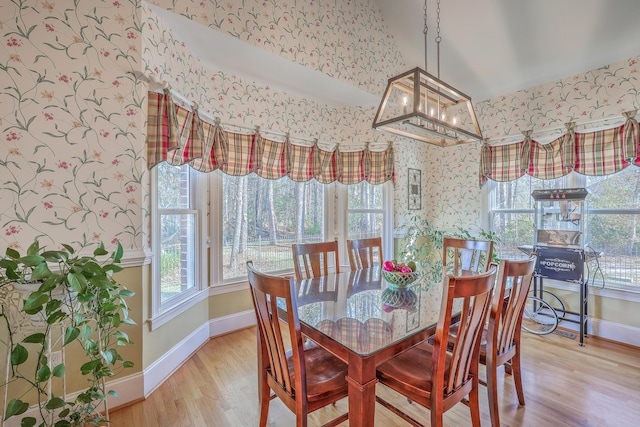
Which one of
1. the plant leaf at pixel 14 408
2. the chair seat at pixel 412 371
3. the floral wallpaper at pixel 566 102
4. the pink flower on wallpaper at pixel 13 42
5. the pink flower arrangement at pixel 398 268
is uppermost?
the floral wallpaper at pixel 566 102

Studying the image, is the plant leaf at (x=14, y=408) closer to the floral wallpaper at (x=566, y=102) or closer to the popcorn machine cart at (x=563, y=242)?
the popcorn machine cart at (x=563, y=242)

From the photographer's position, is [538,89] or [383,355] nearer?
[383,355]

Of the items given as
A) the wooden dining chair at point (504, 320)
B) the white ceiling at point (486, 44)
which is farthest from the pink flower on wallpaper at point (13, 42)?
the wooden dining chair at point (504, 320)

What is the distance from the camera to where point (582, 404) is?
1.93 metres

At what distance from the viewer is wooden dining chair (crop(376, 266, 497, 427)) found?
1208 mm

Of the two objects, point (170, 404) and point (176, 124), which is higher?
point (176, 124)

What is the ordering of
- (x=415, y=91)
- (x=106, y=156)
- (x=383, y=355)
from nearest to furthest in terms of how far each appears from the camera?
(x=383, y=355) → (x=415, y=91) → (x=106, y=156)

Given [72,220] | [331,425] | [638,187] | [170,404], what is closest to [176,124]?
[72,220]

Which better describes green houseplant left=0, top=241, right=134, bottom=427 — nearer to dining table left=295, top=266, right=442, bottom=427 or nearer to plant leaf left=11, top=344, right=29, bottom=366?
plant leaf left=11, top=344, right=29, bottom=366

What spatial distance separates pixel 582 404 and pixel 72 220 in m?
3.59

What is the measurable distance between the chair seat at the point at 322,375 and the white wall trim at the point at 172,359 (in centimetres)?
121

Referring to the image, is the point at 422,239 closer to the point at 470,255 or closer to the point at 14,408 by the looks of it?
the point at 470,255

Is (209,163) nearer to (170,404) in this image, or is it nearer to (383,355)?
(170,404)

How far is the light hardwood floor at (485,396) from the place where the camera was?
1803 mm
